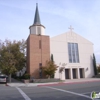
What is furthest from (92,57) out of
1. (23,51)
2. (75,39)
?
(23,51)

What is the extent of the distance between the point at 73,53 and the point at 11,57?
14966 mm

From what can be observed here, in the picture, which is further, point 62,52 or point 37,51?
point 62,52

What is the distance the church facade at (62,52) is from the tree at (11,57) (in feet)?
6.25

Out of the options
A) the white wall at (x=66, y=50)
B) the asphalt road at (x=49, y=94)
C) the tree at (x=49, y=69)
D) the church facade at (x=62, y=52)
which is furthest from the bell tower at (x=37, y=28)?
the asphalt road at (x=49, y=94)

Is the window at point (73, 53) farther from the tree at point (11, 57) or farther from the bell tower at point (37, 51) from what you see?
Result: the tree at point (11, 57)

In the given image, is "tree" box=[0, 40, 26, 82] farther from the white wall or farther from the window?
the window

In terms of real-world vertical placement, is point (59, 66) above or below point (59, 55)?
below

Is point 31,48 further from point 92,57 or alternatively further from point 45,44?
point 92,57

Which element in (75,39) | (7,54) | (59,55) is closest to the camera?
(7,54)

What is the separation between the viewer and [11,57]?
27.1 meters

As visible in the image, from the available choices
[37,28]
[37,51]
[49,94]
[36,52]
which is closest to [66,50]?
[37,51]

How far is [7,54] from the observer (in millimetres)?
26516

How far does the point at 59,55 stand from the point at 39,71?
641cm

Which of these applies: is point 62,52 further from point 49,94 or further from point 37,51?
point 49,94
